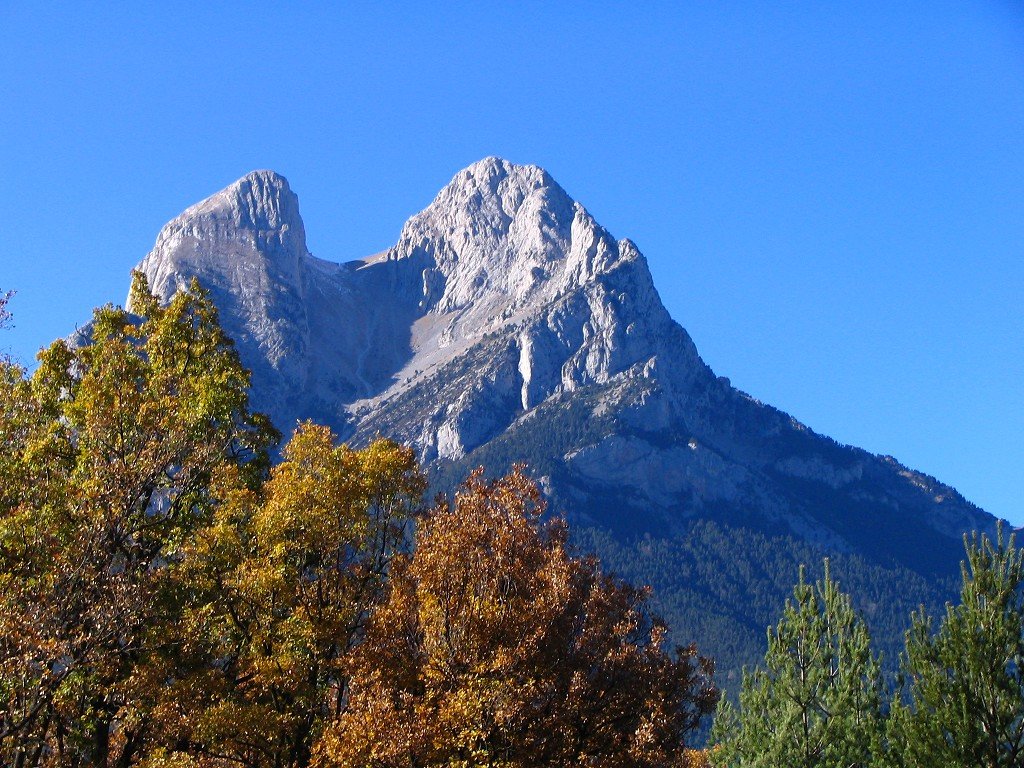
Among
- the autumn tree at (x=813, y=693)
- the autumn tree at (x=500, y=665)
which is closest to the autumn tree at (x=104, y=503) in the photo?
the autumn tree at (x=500, y=665)

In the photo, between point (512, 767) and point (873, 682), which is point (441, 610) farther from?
point (873, 682)

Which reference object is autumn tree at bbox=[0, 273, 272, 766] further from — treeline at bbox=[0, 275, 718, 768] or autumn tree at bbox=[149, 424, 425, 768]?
autumn tree at bbox=[149, 424, 425, 768]

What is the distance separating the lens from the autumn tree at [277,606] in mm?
27078

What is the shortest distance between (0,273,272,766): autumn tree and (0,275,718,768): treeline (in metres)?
0.09

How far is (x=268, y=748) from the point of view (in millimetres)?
27375

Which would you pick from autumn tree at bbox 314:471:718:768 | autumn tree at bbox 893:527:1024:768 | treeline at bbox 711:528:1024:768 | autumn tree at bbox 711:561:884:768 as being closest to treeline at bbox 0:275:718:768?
autumn tree at bbox 314:471:718:768

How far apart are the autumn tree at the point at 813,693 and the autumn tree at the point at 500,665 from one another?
20.0ft

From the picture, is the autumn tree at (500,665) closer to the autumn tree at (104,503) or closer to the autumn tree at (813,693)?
the autumn tree at (104,503)

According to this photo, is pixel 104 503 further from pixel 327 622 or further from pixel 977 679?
pixel 977 679

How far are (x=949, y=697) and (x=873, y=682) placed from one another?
9.16 m

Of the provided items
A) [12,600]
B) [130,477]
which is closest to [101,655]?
[12,600]

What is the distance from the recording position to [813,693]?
33906 millimetres

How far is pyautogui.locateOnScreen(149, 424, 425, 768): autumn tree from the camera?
27078 mm

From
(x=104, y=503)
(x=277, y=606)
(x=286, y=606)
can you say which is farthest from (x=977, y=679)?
(x=104, y=503)
